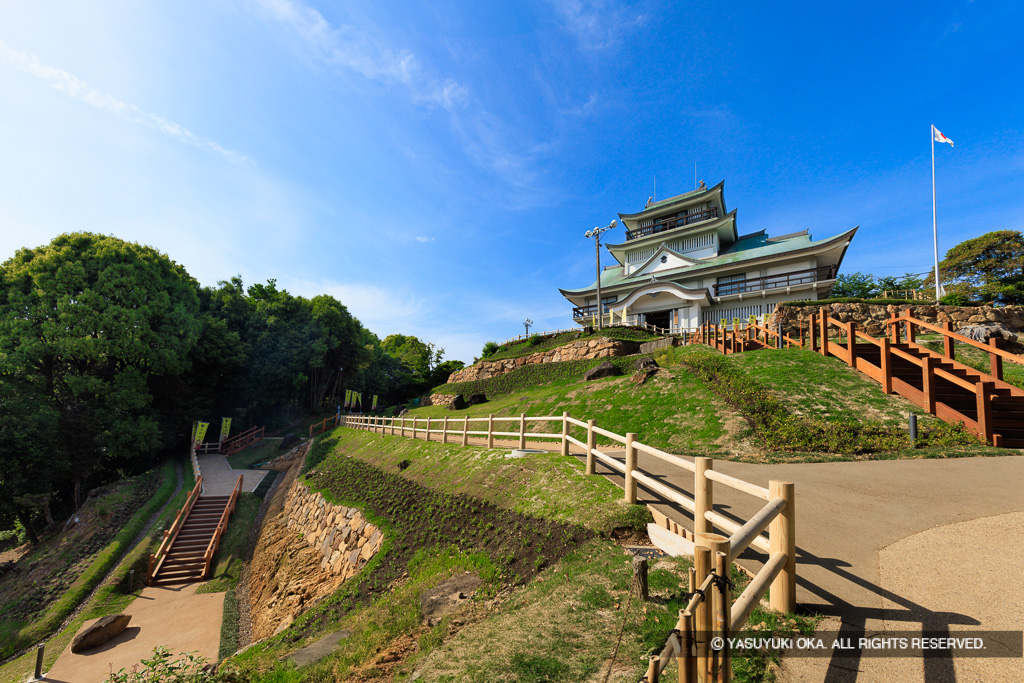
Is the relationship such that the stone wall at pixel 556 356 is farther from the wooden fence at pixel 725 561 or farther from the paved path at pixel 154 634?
the paved path at pixel 154 634

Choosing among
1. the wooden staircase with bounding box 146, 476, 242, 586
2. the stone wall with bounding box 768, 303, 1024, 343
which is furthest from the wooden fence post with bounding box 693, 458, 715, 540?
the stone wall with bounding box 768, 303, 1024, 343

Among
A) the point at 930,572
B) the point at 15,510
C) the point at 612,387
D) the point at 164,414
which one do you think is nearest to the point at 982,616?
the point at 930,572

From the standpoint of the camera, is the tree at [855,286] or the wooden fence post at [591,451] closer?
the wooden fence post at [591,451]

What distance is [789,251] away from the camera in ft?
108

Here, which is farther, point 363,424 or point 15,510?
point 363,424

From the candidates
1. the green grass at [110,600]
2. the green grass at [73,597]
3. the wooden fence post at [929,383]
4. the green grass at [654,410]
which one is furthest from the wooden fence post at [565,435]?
the green grass at [73,597]

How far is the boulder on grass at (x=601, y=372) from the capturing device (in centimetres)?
2228

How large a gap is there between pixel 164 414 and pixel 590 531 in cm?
3149

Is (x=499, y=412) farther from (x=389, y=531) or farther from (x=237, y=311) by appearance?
(x=237, y=311)

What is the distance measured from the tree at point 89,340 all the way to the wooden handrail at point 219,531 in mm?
7824

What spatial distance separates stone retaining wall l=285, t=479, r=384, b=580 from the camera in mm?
9703

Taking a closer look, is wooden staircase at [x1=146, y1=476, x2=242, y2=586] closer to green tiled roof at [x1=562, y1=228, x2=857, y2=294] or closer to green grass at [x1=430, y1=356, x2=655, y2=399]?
green grass at [x1=430, y1=356, x2=655, y2=399]

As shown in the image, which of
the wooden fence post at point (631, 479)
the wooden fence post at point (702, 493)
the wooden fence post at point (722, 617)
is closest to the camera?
the wooden fence post at point (722, 617)

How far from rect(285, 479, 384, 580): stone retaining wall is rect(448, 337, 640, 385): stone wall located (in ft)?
58.8
